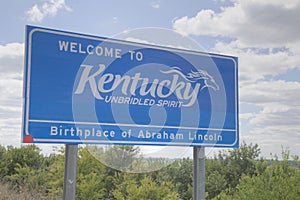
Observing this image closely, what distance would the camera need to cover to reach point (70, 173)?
4484 millimetres

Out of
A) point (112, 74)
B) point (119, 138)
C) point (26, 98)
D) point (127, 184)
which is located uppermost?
point (112, 74)

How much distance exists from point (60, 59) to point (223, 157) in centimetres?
581

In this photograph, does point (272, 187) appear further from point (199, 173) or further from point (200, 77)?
point (200, 77)

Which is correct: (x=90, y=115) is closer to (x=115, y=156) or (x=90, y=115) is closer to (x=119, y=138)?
(x=119, y=138)

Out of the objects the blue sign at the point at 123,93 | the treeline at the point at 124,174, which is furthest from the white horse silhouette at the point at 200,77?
the treeline at the point at 124,174

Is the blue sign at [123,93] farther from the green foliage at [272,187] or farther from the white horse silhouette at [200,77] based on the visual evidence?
the green foliage at [272,187]

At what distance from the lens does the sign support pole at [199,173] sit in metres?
5.24

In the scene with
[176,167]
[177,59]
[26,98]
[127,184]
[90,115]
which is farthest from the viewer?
[176,167]

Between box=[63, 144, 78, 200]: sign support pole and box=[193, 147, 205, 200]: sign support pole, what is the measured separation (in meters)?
1.56

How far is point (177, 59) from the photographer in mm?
5211

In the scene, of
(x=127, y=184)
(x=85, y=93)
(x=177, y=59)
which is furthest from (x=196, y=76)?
(x=127, y=184)

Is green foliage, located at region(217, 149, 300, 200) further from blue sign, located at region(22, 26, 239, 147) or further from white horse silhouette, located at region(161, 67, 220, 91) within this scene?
white horse silhouette, located at region(161, 67, 220, 91)

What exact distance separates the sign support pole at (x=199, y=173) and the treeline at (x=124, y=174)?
13.6 inches

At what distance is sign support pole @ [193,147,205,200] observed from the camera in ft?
17.2
